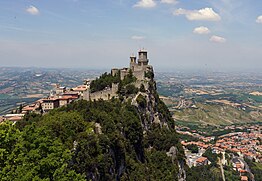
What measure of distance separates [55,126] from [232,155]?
274ft

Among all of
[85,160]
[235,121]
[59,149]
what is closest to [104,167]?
[85,160]

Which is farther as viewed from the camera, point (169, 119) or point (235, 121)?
Answer: point (235, 121)

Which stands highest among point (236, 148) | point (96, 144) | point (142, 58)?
point (142, 58)

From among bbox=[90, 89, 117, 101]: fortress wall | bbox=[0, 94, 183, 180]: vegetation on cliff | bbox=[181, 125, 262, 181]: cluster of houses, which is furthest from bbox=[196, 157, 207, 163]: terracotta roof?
bbox=[90, 89, 117, 101]: fortress wall

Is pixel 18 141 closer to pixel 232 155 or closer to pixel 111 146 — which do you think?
pixel 111 146

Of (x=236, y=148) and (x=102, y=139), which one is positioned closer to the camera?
(x=102, y=139)

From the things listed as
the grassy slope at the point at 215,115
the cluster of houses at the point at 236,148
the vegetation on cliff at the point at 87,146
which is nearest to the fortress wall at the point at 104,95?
the vegetation on cliff at the point at 87,146

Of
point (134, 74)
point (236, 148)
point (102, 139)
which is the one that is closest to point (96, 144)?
point (102, 139)

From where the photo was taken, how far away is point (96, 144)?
27.5 m

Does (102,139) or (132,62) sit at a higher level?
(132,62)

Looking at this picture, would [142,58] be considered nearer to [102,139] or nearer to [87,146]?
[102,139]

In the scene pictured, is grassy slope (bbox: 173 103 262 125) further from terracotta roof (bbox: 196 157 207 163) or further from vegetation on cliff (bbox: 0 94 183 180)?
vegetation on cliff (bbox: 0 94 183 180)

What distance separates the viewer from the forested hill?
57.0ft

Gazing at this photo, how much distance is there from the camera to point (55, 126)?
26.7 metres
